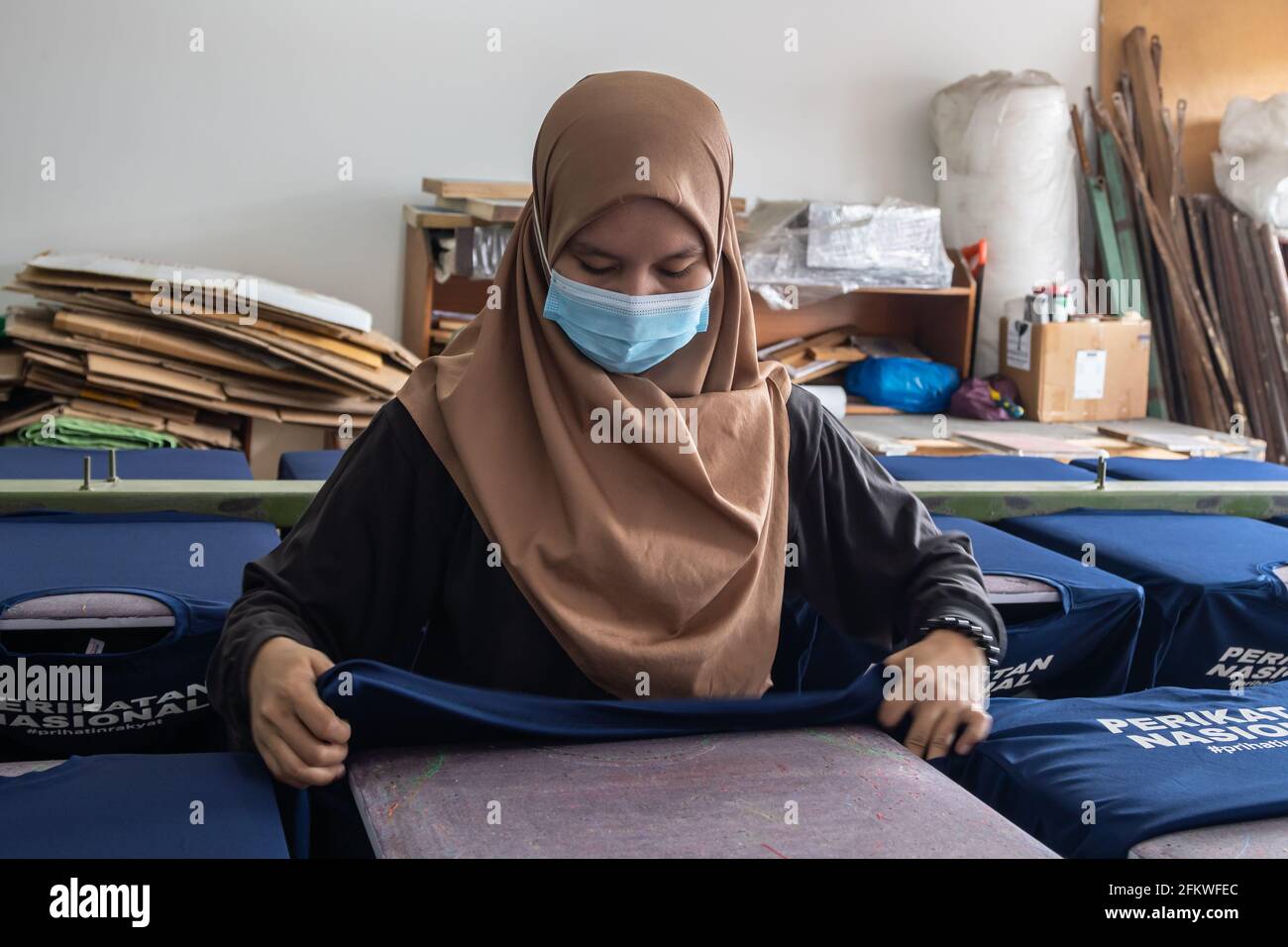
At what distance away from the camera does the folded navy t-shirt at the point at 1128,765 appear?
1092 mm

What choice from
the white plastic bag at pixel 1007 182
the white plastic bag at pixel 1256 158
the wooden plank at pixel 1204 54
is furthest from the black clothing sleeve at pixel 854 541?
the wooden plank at pixel 1204 54

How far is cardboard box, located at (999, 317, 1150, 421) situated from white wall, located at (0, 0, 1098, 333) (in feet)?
2.46

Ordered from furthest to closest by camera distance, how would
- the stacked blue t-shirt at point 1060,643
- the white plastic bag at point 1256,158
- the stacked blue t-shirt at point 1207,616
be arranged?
the white plastic bag at point 1256,158, the stacked blue t-shirt at point 1207,616, the stacked blue t-shirt at point 1060,643

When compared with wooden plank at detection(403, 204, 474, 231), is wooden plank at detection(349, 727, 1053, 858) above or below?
below

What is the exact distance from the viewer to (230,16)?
3756mm

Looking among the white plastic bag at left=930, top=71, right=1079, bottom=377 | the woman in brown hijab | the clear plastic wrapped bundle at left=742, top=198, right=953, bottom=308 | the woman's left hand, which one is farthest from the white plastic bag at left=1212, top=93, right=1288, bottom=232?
the woman's left hand

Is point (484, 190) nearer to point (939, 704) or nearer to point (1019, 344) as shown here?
point (1019, 344)

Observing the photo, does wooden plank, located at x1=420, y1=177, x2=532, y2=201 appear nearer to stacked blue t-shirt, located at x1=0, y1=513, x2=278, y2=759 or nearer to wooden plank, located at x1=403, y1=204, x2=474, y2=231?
wooden plank, located at x1=403, y1=204, x2=474, y2=231

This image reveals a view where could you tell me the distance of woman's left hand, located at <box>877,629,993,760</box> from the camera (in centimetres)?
120

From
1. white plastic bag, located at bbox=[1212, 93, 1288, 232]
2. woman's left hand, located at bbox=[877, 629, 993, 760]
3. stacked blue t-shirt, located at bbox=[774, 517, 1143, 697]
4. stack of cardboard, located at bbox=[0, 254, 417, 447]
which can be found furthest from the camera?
white plastic bag, located at bbox=[1212, 93, 1288, 232]

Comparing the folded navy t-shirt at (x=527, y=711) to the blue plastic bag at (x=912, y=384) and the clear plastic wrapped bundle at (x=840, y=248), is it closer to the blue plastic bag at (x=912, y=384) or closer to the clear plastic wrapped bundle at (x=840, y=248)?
the clear plastic wrapped bundle at (x=840, y=248)

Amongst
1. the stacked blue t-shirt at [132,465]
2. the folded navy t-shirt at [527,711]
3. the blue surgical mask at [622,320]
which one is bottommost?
the stacked blue t-shirt at [132,465]

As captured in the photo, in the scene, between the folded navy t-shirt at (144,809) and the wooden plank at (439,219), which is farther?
the wooden plank at (439,219)
